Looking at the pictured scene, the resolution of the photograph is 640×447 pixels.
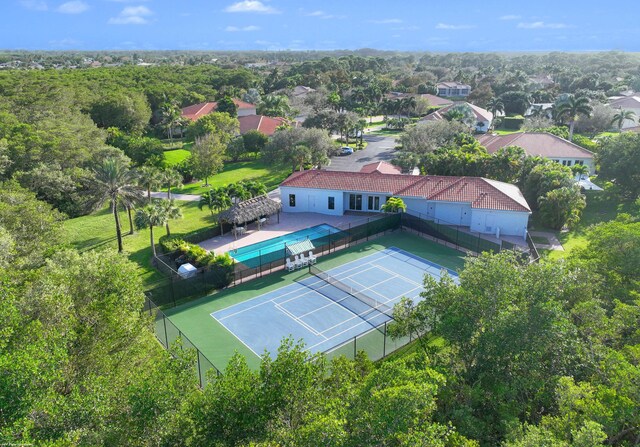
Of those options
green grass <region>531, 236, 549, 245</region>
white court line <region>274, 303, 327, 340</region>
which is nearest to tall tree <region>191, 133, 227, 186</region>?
white court line <region>274, 303, 327, 340</region>

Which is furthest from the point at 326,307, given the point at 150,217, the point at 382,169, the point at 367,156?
the point at 367,156

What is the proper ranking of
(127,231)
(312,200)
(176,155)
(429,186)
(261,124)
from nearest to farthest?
(127,231) → (429,186) → (312,200) → (176,155) → (261,124)

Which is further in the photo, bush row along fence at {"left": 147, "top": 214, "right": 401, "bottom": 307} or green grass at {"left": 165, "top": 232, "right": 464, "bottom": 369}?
bush row along fence at {"left": 147, "top": 214, "right": 401, "bottom": 307}

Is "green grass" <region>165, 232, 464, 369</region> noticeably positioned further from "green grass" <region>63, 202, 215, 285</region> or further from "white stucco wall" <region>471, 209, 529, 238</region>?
"green grass" <region>63, 202, 215, 285</region>

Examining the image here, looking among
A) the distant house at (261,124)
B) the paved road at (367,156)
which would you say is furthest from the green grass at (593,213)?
the distant house at (261,124)

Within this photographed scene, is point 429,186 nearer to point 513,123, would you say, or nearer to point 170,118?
point 170,118

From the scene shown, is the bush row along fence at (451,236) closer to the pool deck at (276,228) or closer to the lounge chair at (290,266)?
the pool deck at (276,228)
